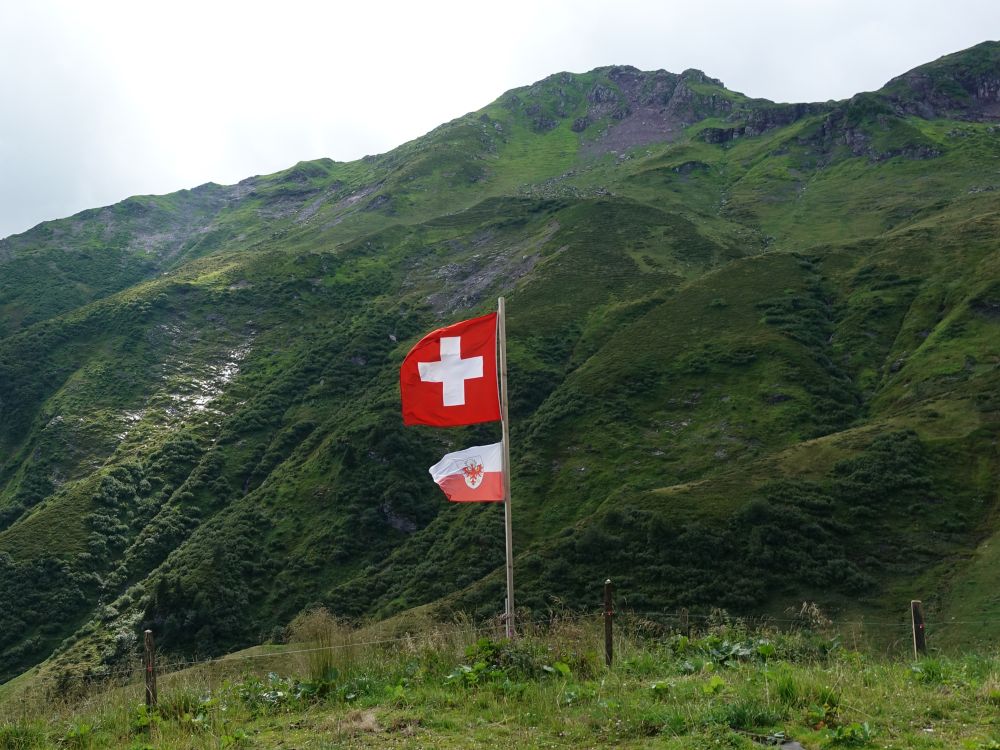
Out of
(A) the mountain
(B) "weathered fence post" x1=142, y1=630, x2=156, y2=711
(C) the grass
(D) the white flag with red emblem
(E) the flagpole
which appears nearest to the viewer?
(C) the grass

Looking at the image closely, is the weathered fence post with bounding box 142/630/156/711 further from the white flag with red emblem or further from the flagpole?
the flagpole

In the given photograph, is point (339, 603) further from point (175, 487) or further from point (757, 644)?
point (757, 644)

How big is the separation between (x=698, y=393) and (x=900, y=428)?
2573cm

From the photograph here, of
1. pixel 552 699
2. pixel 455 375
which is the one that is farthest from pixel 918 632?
pixel 455 375

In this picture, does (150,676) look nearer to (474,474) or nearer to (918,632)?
(474,474)

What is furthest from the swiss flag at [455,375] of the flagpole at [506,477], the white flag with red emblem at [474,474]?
the white flag with red emblem at [474,474]

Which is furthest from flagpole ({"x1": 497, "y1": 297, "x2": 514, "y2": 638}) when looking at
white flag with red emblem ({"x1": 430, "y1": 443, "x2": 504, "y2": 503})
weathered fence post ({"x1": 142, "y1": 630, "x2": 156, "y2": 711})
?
weathered fence post ({"x1": 142, "y1": 630, "x2": 156, "y2": 711})

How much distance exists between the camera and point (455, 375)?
14570 millimetres

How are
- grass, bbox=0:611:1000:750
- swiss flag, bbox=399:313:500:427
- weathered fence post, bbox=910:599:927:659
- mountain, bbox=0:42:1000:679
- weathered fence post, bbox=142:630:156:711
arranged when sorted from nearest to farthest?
1. grass, bbox=0:611:1000:750
2. weathered fence post, bbox=142:630:156:711
3. weathered fence post, bbox=910:599:927:659
4. swiss flag, bbox=399:313:500:427
5. mountain, bbox=0:42:1000:679

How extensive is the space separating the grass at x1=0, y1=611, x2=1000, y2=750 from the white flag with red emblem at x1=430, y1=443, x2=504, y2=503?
2410 millimetres

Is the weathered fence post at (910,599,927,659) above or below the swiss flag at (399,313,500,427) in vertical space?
below

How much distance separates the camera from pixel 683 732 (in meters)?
8.53

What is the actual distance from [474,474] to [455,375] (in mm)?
1930

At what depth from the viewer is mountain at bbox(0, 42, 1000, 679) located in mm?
57344
